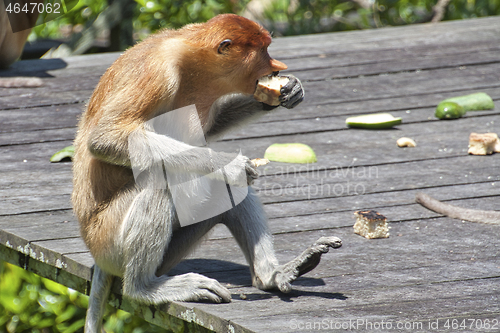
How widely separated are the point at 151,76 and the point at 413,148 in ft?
7.77

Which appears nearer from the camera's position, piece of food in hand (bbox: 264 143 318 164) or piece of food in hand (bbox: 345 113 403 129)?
piece of food in hand (bbox: 264 143 318 164)

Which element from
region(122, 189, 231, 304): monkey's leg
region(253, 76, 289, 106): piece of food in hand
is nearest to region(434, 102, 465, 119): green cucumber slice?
region(253, 76, 289, 106): piece of food in hand

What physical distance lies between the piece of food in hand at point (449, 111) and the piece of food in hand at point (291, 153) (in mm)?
1203

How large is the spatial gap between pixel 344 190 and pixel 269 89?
46.9 inches

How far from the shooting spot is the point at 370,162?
13.7 ft

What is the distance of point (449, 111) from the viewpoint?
480cm

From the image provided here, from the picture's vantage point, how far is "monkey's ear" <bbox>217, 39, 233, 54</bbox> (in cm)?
269

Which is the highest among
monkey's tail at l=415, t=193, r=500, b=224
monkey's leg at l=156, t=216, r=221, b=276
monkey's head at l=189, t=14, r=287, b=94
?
monkey's head at l=189, t=14, r=287, b=94

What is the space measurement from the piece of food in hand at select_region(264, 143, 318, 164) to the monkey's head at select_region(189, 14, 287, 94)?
4.74 ft

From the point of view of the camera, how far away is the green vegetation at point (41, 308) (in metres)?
4.08

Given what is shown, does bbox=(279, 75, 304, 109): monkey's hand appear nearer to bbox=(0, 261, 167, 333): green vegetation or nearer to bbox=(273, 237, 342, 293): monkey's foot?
bbox=(273, 237, 342, 293): monkey's foot

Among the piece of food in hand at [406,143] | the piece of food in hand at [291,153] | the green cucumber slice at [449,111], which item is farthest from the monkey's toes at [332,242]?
the green cucumber slice at [449,111]

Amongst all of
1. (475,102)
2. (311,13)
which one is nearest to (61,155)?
(475,102)

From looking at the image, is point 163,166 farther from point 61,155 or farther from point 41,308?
point 41,308
